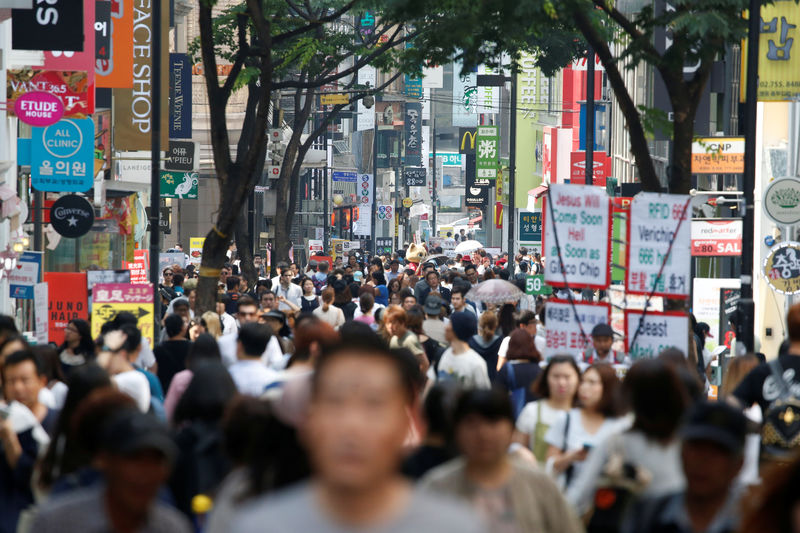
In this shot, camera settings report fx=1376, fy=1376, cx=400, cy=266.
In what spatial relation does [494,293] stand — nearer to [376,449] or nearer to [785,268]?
[785,268]

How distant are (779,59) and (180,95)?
1814cm

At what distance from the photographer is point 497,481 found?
5055 mm

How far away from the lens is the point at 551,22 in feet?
49.3

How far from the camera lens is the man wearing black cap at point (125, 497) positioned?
14.2ft

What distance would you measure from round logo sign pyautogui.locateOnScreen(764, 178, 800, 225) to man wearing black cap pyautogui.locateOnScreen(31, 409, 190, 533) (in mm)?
14152

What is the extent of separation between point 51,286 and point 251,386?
947 centimetres

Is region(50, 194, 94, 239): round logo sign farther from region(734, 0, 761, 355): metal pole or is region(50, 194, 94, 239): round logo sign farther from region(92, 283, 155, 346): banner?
region(734, 0, 761, 355): metal pole

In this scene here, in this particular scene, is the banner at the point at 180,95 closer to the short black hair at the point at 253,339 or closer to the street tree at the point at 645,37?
the street tree at the point at 645,37

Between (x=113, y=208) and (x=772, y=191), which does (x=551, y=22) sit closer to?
(x=772, y=191)

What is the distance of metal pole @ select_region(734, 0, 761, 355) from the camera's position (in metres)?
14.2

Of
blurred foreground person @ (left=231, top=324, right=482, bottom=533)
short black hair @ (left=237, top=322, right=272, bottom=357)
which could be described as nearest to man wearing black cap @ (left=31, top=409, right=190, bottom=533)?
blurred foreground person @ (left=231, top=324, right=482, bottom=533)

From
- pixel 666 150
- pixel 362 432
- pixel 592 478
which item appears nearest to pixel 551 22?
pixel 592 478

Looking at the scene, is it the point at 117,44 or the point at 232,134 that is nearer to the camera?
the point at 117,44

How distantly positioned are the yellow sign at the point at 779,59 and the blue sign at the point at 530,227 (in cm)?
1613
